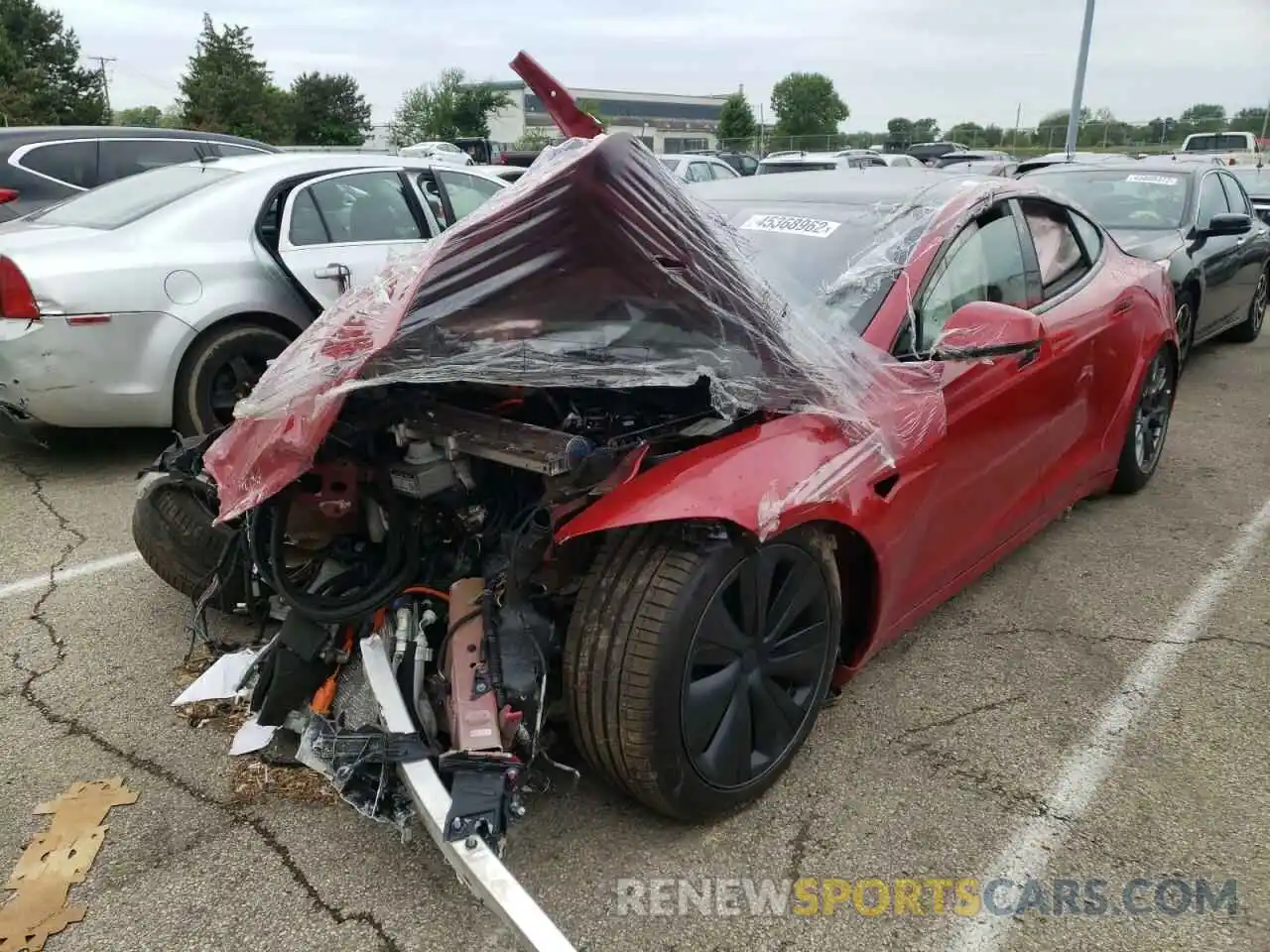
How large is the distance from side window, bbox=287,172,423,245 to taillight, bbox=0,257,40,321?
132cm

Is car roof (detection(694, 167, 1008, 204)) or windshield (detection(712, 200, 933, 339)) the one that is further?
car roof (detection(694, 167, 1008, 204))

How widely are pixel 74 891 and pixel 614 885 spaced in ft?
4.14

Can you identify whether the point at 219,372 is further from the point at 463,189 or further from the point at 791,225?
the point at 791,225

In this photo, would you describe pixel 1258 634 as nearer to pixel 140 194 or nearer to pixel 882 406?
pixel 882 406

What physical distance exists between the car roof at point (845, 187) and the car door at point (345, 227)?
201 centimetres

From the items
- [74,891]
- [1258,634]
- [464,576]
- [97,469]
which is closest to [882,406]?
[464,576]

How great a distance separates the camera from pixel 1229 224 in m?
6.64

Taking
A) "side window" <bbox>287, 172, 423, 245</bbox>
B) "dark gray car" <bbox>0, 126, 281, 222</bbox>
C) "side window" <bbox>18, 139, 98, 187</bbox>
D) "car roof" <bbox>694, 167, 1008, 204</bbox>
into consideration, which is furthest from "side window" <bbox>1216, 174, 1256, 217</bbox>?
"side window" <bbox>18, 139, 98, 187</bbox>

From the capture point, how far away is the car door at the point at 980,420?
284 centimetres

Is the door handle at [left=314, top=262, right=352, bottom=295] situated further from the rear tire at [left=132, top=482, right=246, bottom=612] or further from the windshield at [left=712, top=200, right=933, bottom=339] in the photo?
the windshield at [left=712, top=200, right=933, bottom=339]

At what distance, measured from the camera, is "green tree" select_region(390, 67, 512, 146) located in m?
47.3

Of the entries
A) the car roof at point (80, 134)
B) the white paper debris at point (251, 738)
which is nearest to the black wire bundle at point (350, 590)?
the white paper debris at point (251, 738)

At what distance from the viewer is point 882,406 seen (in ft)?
8.36

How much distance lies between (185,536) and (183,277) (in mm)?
2063
